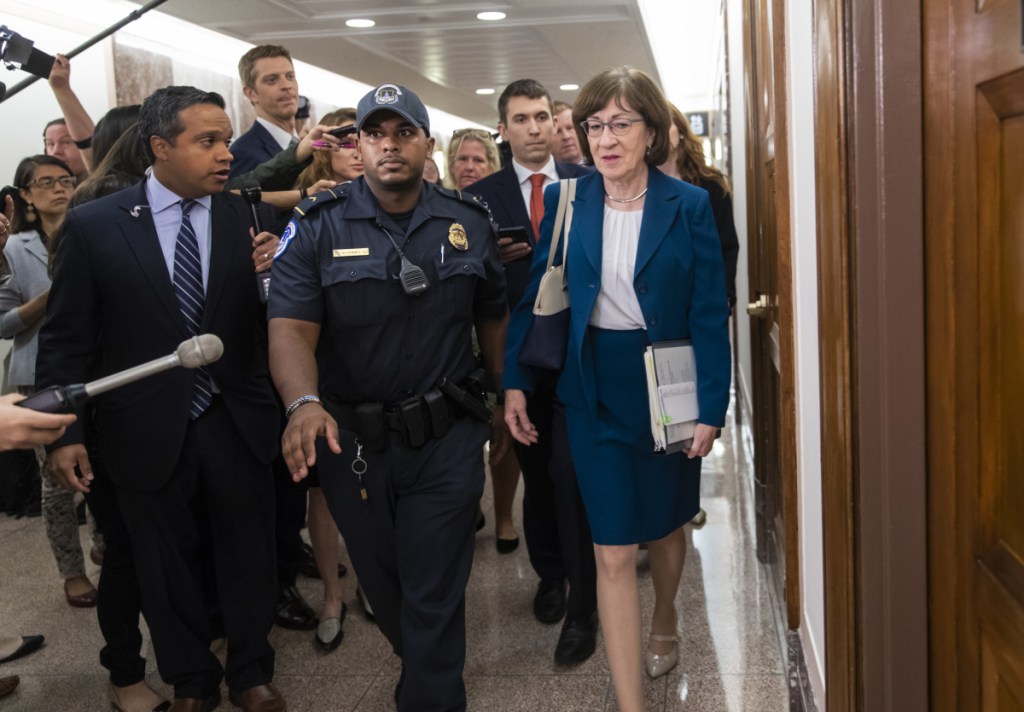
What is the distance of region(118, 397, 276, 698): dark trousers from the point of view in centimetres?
262

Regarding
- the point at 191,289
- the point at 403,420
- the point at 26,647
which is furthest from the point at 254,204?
the point at 26,647

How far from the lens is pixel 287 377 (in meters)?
2.41

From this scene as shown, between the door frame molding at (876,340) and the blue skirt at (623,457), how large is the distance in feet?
2.74

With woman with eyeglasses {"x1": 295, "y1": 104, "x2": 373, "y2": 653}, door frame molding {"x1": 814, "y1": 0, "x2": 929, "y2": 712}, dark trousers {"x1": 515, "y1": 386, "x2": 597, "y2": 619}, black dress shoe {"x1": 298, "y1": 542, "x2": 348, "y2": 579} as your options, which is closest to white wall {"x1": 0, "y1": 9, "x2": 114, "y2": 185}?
woman with eyeglasses {"x1": 295, "y1": 104, "x2": 373, "y2": 653}

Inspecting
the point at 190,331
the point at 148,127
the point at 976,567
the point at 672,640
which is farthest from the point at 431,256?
the point at 976,567

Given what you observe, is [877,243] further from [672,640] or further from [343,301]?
[672,640]

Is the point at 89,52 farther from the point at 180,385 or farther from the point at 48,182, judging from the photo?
the point at 180,385

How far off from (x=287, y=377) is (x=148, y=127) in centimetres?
79

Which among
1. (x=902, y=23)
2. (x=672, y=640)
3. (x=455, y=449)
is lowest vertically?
(x=672, y=640)

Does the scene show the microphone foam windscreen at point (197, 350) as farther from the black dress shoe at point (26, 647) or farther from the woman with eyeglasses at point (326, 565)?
the black dress shoe at point (26, 647)

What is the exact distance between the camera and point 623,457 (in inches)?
100

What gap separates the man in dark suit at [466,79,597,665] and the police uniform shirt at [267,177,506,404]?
394 millimetres

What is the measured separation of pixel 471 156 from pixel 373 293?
209 cm

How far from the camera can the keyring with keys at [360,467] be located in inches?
101
